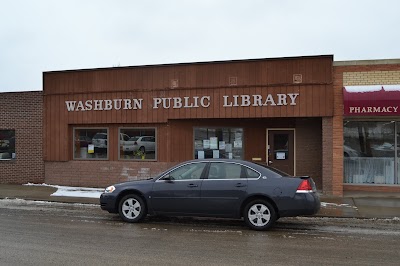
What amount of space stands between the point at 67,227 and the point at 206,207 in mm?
2924

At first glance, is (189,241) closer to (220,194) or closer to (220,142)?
(220,194)

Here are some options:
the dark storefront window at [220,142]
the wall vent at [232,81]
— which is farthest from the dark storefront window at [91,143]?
the wall vent at [232,81]

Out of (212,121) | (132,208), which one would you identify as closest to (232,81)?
(212,121)

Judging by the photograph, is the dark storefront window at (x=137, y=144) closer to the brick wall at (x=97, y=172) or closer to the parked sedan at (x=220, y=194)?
the brick wall at (x=97, y=172)

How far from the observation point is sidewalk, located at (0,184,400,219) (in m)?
10.8

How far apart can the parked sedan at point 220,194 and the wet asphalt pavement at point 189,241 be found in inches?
13.7

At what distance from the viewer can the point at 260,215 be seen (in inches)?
344

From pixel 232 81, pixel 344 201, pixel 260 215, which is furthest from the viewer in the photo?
pixel 232 81

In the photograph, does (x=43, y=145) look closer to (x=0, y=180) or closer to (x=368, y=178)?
(x=0, y=180)

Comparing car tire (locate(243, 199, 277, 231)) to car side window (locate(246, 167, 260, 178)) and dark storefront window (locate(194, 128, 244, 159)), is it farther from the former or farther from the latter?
dark storefront window (locate(194, 128, 244, 159))

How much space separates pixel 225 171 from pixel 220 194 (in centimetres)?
53

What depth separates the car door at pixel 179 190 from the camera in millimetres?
9148

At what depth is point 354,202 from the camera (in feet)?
41.2

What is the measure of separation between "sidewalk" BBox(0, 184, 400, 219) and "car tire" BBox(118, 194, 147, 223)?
133 inches
